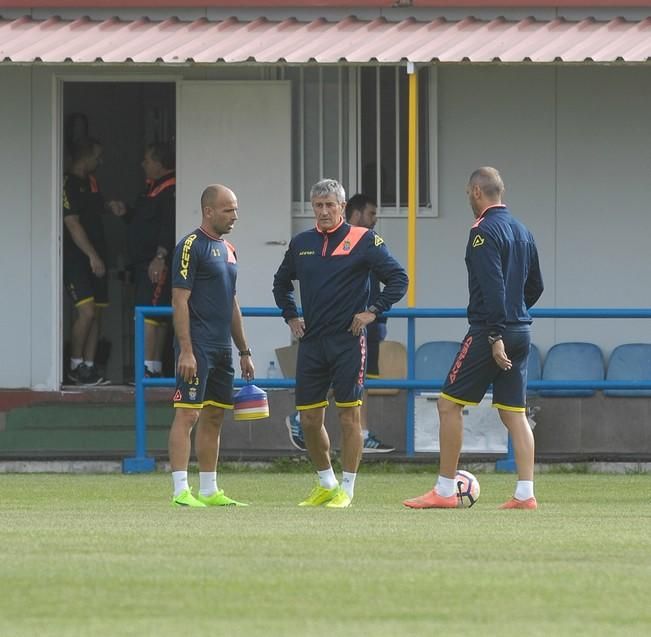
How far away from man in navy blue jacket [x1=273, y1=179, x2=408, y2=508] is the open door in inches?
172

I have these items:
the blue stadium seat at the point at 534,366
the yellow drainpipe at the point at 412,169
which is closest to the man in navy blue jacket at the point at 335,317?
the yellow drainpipe at the point at 412,169

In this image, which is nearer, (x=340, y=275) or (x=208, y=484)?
(x=340, y=275)

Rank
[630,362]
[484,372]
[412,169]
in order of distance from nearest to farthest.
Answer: [484,372] < [412,169] < [630,362]

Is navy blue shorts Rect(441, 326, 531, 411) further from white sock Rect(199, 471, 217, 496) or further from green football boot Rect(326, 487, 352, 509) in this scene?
white sock Rect(199, 471, 217, 496)

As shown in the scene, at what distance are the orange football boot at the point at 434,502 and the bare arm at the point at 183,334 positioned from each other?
143 centimetres

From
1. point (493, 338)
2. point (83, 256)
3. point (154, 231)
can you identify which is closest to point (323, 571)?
point (493, 338)

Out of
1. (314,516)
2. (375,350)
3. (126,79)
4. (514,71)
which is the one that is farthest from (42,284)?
(314,516)

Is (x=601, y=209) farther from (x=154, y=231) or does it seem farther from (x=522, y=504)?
(x=522, y=504)

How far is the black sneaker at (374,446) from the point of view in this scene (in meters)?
13.9

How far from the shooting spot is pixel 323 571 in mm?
6996

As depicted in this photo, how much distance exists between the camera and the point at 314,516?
9.60 meters

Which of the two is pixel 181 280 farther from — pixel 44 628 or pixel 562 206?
pixel 562 206

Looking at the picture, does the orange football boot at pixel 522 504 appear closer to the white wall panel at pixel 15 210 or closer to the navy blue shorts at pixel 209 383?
the navy blue shorts at pixel 209 383

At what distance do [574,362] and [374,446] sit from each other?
80.3 inches
